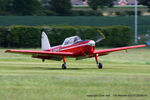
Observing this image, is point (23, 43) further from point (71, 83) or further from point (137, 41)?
point (71, 83)

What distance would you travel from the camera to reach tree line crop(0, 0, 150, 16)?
7856 cm

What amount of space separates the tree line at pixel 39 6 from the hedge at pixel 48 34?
1109 inches

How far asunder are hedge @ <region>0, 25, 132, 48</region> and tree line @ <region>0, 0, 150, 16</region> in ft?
92.4

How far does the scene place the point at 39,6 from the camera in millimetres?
83312

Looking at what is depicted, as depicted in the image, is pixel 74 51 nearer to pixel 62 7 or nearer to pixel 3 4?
pixel 3 4

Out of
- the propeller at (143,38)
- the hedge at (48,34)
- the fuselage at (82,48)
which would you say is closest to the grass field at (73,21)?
the propeller at (143,38)

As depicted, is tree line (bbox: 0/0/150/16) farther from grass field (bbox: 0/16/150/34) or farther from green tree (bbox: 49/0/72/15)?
grass field (bbox: 0/16/150/34)

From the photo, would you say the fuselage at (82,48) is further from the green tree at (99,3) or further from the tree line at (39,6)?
the green tree at (99,3)

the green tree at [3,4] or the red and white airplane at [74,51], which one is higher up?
the red and white airplane at [74,51]

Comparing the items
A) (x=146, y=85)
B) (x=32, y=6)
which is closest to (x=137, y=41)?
(x=32, y=6)

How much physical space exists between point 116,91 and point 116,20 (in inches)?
1764

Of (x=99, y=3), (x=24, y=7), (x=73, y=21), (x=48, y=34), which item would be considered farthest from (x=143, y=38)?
(x=24, y=7)

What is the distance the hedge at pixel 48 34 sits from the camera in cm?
4900

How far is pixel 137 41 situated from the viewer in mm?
54750
